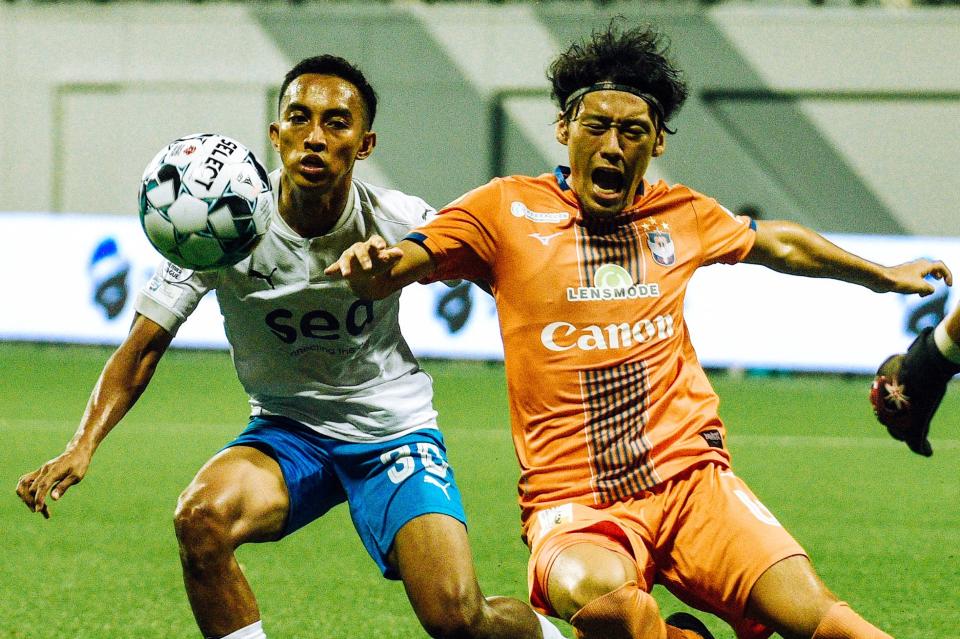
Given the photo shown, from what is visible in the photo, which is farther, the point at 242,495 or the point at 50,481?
the point at 242,495

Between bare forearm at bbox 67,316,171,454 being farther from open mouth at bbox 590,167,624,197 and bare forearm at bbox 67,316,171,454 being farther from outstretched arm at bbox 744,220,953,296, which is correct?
outstretched arm at bbox 744,220,953,296

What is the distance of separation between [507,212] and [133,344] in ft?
4.01

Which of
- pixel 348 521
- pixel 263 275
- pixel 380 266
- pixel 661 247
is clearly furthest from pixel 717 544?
pixel 348 521

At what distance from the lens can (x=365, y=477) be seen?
402 cm

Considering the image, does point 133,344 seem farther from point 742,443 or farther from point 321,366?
point 742,443

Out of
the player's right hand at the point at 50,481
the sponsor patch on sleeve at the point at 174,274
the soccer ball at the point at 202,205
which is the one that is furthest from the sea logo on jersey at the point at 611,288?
the player's right hand at the point at 50,481

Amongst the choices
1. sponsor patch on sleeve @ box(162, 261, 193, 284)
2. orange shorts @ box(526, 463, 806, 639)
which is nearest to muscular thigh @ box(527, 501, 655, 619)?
orange shorts @ box(526, 463, 806, 639)

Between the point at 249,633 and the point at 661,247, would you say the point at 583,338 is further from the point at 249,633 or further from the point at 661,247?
the point at 249,633

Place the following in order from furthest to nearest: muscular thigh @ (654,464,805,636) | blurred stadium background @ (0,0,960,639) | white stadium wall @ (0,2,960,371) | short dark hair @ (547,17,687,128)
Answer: white stadium wall @ (0,2,960,371), blurred stadium background @ (0,0,960,639), short dark hair @ (547,17,687,128), muscular thigh @ (654,464,805,636)

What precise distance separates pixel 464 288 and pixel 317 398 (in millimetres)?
8133

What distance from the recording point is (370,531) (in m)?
3.90

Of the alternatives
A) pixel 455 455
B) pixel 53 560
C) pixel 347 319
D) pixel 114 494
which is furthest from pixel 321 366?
pixel 455 455

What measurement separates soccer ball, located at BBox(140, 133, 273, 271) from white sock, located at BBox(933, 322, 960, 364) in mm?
2175

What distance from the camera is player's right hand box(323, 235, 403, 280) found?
328 cm
